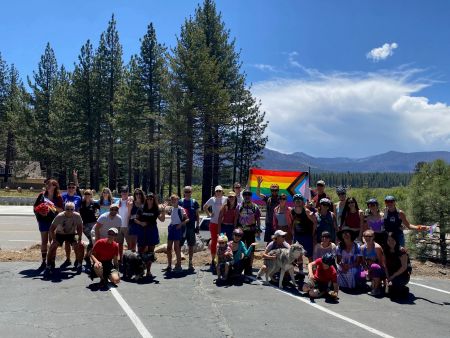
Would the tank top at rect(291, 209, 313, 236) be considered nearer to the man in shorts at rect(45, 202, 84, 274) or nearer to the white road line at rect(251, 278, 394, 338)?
the white road line at rect(251, 278, 394, 338)

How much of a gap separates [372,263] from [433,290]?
1555 mm

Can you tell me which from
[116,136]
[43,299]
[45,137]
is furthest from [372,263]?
[45,137]

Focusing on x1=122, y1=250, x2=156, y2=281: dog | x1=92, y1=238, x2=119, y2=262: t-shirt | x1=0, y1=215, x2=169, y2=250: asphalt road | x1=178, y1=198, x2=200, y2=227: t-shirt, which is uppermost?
x1=178, y1=198, x2=200, y2=227: t-shirt

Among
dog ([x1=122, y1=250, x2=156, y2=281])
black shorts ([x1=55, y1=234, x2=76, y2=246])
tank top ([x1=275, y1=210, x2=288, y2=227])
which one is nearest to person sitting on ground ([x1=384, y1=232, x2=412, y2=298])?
tank top ([x1=275, y1=210, x2=288, y2=227])

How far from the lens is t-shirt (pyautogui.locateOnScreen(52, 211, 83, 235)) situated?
839 cm

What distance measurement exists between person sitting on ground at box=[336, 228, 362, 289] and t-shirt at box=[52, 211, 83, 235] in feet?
16.9

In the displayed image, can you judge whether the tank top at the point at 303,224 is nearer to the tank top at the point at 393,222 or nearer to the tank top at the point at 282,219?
the tank top at the point at 282,219

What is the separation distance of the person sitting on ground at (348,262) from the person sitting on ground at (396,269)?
52 centimetres

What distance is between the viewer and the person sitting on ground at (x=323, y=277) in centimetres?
710

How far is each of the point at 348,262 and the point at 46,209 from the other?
6.04 m

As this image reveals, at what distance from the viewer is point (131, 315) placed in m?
5.91

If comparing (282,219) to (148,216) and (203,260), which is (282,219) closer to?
(203,260)

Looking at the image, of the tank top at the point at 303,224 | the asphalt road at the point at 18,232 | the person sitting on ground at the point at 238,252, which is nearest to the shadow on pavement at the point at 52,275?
the person sitting on ground at the point at 238,252

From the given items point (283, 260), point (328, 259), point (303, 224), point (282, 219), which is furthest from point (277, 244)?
point (328, 259)
